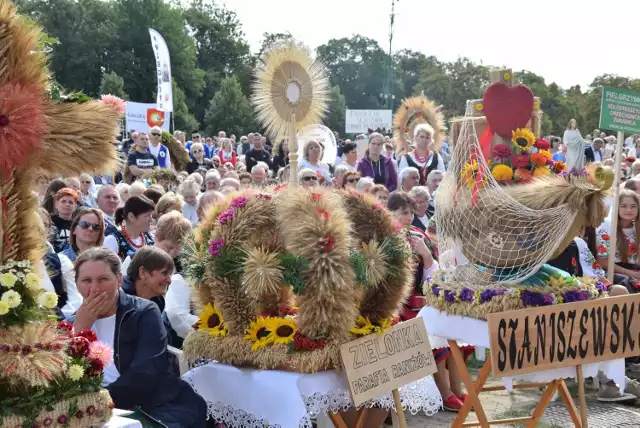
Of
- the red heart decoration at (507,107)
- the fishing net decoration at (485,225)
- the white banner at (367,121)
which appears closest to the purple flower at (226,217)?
the fishing net decoration at (485,225)

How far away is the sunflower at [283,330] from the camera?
14.1 feet

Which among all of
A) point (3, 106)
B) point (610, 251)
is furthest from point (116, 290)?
point (610, 251)

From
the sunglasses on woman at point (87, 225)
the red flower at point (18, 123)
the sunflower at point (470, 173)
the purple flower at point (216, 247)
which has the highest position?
the red flower at point (18, 123)

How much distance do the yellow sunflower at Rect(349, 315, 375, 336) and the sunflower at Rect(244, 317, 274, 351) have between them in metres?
0.45

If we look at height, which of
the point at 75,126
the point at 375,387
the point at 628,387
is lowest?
the point at 628,387

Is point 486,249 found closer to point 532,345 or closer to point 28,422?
point 532,345

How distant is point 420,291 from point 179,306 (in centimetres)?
198

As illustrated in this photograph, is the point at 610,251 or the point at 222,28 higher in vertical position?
the point at 222,28

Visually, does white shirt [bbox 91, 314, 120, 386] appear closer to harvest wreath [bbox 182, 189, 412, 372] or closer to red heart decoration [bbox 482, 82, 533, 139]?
harvest wreath [bbox 182, 189, 412, 372]

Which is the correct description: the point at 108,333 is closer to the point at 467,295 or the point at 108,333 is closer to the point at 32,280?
the point at 32,280

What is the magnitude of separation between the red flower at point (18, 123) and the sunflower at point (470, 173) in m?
3.02

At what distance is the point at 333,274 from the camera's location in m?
4.14

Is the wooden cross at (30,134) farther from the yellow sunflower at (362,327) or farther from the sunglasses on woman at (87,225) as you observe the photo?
the sunglasses on woman at (87,225)

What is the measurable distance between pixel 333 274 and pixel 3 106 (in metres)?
2.00
